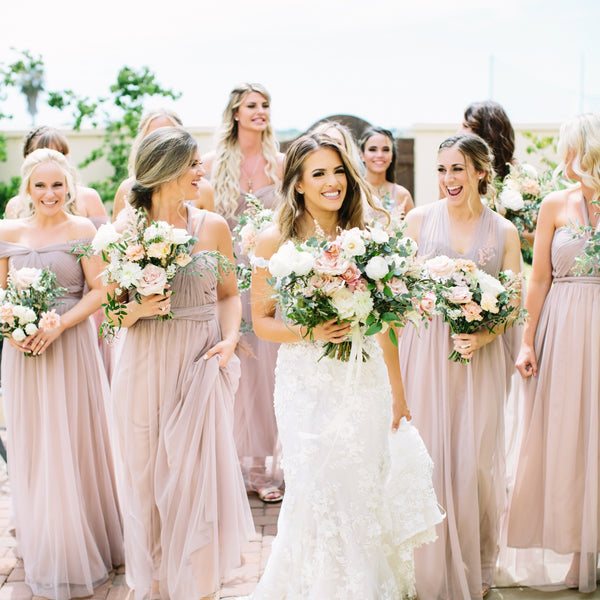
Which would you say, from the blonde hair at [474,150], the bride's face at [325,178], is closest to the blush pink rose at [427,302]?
the bride's face at [325,178]

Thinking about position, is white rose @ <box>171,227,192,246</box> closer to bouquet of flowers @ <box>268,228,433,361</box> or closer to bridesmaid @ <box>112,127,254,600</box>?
bridesmaid @ <box>112,127,254,600</box>

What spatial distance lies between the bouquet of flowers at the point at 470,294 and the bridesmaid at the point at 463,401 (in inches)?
4.4

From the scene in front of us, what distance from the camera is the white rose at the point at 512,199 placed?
516cm

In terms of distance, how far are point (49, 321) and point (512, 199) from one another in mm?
3102

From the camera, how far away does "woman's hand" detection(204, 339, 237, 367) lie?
4199 millimetres

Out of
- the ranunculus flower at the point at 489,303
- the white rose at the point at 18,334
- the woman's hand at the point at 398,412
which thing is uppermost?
the ranunculus flower at the point at 489,303

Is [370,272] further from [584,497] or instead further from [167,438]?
[584,497]

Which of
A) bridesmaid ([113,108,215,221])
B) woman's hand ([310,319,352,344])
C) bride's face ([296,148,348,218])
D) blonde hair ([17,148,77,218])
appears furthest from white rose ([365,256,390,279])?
bridesmaid ([113,108,215,221])

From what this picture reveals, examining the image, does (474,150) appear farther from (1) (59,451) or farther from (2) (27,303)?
(1) (59,451)

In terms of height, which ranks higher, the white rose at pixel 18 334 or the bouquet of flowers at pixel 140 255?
the bouquet of flowers at pixel 140 255

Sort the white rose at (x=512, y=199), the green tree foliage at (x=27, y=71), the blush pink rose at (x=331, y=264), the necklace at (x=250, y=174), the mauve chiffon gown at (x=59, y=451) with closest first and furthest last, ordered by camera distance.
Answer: the blush pink rose at (x=331, y=264) → the mauve chiffon gown at (x=59, y=451) → the white rose at (x=512, y=199) → the necklace at (x=250, y=174) → the green tree foliage at (x=27, y=71)

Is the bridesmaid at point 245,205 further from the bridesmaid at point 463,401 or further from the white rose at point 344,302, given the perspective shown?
the white rose at point 344,302

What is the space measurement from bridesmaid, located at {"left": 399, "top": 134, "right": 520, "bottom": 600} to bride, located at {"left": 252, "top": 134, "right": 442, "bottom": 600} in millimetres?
427

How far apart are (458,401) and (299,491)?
4.22 ft
